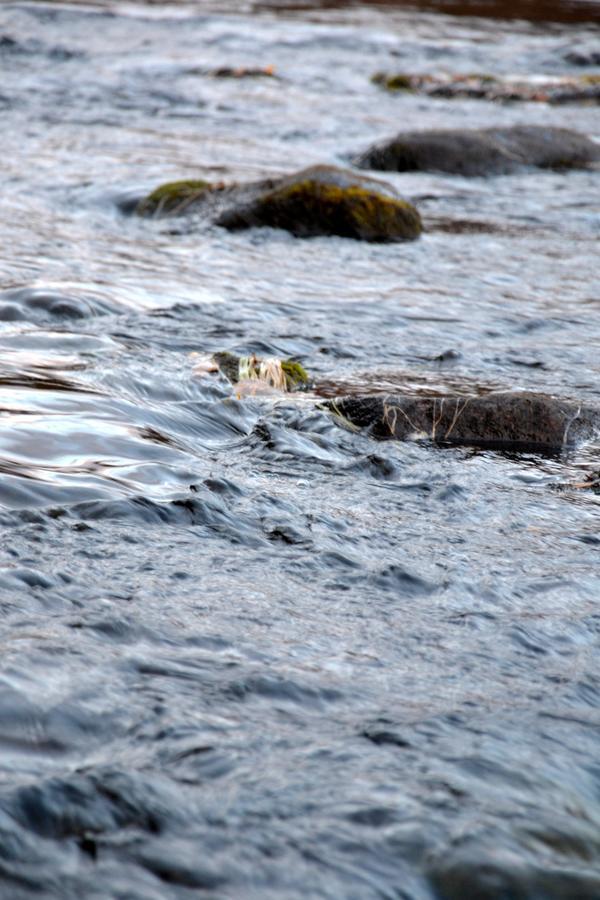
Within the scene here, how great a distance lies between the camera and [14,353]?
6.41 metres

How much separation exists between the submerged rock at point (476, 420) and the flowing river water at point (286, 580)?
131 mm

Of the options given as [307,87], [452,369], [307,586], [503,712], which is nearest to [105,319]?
[452,369]

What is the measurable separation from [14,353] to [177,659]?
3.30m

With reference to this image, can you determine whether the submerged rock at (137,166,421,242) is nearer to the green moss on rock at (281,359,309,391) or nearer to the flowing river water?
the flowing river water

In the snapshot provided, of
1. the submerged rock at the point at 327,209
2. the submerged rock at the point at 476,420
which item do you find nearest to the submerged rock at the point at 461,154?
the submerged rock at the point at 327,209

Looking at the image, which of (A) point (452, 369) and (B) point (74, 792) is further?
(A) point (452, 369)

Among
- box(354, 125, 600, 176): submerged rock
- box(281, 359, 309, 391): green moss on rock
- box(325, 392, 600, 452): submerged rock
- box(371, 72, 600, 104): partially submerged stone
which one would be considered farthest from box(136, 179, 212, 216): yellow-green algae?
box(371, 72, 600, 104): partially submerged stone

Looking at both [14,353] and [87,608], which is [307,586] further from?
[14,353]

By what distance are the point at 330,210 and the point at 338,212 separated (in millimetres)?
73

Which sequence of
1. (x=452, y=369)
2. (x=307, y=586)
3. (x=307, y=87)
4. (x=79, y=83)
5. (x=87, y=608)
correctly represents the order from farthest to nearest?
(x=307, y=87)
(x=79, y=83)
(x=452, y=369)
(x=307, y=586)
(x=87, y=608)

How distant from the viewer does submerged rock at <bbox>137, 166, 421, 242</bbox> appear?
33.0 feet

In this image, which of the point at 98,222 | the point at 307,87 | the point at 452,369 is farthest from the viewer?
the point at 307,87

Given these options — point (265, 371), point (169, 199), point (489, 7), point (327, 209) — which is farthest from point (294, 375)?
point (489, 7)

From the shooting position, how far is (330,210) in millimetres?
10094
